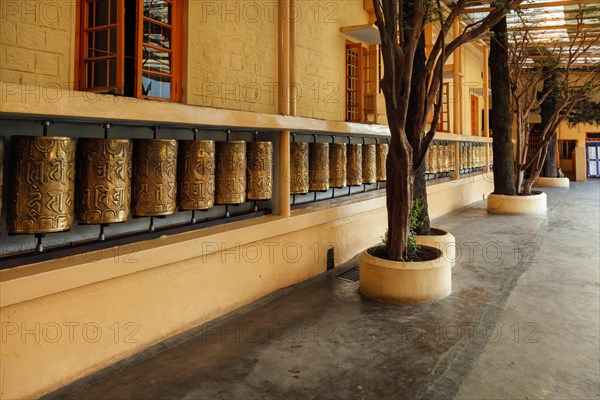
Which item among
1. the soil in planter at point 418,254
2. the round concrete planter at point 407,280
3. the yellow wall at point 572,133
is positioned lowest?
the round concrete planter at point 407,280

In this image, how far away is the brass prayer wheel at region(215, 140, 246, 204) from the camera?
3408 millimetres

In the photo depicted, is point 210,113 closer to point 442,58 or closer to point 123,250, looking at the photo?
point 123,250

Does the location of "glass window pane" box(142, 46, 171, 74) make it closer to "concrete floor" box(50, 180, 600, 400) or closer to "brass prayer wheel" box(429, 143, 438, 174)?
"concrete floor" box(50, 180, 600, 400)

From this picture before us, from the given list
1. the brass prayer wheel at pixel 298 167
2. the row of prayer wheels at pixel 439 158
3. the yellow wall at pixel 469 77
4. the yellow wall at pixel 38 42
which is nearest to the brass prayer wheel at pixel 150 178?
the yellow wall at pixel 38 42

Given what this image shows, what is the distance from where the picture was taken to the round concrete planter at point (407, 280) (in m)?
3.65

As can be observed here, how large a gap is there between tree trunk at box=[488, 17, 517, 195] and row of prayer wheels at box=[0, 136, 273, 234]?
733cm

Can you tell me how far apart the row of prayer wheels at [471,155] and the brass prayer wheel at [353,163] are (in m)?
5.32

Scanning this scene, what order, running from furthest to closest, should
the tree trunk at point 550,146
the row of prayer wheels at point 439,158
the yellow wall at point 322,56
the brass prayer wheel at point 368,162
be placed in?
the tree trunk at point 550,146, the row of prayer wheels at point 439,158, the brass prayer wheel at point 368,162, the yellow wall at point 322,56

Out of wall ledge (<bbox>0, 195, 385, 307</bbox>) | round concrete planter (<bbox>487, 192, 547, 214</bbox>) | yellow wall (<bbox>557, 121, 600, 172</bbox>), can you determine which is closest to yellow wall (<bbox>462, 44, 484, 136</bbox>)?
round concrete planter (<bbox>487, 192, 547, 214</bbox>)

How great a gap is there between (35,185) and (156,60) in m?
2.10

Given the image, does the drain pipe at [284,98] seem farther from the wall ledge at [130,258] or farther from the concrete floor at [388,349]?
the concrete floor at [388,349]

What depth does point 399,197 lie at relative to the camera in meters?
3.86

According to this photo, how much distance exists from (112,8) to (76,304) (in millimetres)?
2459

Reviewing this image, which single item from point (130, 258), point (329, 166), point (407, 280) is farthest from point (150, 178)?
point (329, 166)
